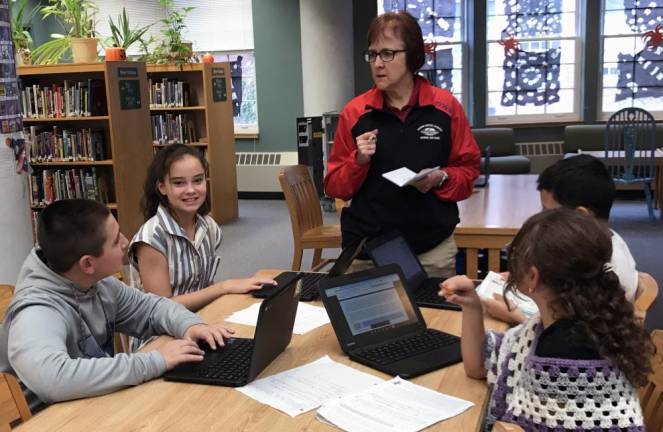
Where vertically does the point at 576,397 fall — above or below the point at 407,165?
below

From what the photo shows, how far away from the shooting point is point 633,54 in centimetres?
839

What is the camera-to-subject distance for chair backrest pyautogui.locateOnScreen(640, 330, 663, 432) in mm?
1596

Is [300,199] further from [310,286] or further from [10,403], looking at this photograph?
[10,403]

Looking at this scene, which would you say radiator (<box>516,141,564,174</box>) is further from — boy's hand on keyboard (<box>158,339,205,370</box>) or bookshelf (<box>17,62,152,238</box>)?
boy's hand on keyboard (<box>158,339,205,370</box>)

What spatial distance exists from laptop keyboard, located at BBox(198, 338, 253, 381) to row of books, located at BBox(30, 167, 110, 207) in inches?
172

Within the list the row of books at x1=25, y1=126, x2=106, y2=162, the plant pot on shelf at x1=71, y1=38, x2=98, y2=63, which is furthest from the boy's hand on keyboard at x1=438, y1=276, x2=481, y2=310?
the plant pot on shelf at x1=71, y1=38, x2=98, y2=63

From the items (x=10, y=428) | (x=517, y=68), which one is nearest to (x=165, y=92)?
(x=517, y=68)

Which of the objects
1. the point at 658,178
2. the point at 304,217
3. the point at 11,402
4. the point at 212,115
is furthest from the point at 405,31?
the point at 658,178

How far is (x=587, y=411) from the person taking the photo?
1.36 metres

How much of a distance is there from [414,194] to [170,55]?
515 centimetres

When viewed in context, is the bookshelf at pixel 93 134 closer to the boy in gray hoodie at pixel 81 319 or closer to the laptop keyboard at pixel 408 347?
the boy in gray hoodie at pixel 81 319

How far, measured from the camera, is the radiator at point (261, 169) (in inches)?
348

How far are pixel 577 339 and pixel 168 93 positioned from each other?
20.8 ft

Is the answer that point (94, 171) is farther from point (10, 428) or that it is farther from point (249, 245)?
point (10, 428)
